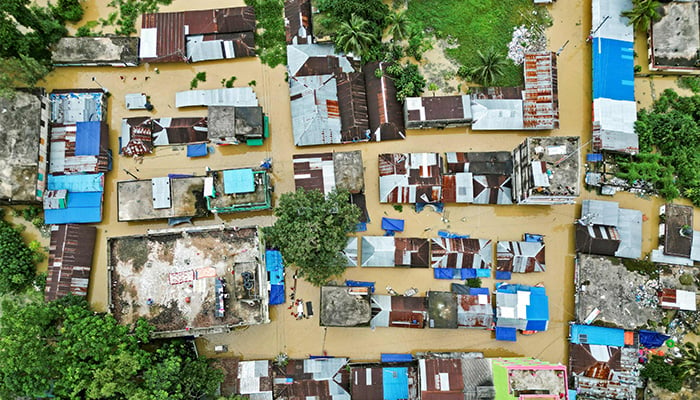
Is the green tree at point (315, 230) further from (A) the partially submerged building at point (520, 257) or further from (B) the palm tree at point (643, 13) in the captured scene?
(B) the palm tree at point (643, 13)

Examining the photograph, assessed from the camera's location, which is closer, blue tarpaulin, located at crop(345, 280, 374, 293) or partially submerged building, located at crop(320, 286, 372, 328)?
partially submerged building, located at crop(320, 286, 372, 328)

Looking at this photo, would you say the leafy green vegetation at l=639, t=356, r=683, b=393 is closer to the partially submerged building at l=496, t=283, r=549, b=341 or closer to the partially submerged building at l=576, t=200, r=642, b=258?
the partially submerged building at l=496, t=283, r=549, b=341

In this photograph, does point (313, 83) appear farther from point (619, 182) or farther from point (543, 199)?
point (619, 182)

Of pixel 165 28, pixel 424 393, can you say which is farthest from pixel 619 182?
pixel 165 28

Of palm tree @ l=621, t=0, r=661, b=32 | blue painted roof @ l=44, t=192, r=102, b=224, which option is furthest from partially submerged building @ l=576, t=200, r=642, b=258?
blue painted roof @ l=44, t=192, r=102, b=224

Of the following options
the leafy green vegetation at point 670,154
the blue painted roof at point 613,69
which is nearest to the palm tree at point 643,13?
the blue painted roof at point 613,69

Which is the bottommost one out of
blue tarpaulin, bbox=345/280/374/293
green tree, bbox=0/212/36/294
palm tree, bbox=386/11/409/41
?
blue tarpaulin, bbox=345/280/374/293

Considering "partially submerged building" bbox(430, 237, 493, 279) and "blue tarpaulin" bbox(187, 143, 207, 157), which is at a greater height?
"blue tarpaulin" bbox(187, 143, 207, 157)
